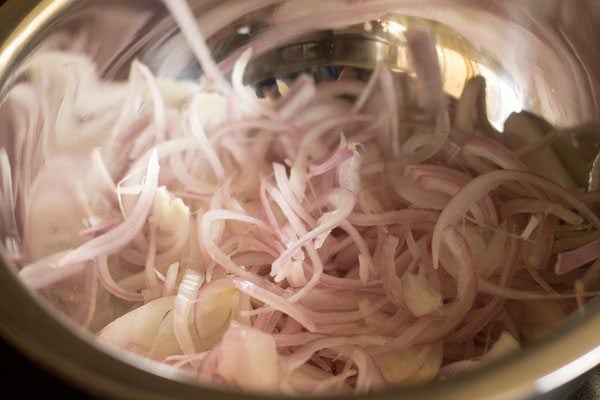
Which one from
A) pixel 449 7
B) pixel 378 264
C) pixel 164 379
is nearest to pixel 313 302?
pixel 378 264

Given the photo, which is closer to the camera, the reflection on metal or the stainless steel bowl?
the stainless steel bowl

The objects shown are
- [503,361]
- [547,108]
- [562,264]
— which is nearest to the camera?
[503,361]

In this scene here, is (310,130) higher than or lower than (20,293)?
higher

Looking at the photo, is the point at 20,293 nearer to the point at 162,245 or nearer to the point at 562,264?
the point at 162,245

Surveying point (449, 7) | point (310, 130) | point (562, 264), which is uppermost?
point (449, 7)

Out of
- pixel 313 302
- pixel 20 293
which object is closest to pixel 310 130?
pixel 313 302

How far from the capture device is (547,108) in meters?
0.85

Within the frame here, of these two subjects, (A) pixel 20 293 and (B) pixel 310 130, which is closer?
(A) pixel 20 293

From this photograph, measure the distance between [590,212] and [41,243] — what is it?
523 mm

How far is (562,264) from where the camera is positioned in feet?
2.35

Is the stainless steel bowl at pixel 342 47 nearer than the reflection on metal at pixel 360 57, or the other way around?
the stainless steel bowl at pixel 342 47

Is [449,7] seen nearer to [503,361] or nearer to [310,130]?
[310,130]

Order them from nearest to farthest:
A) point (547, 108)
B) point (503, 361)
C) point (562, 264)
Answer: point (503, 361) → point (562, 264) → point (547, 108)

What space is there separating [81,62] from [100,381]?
0.43 m
